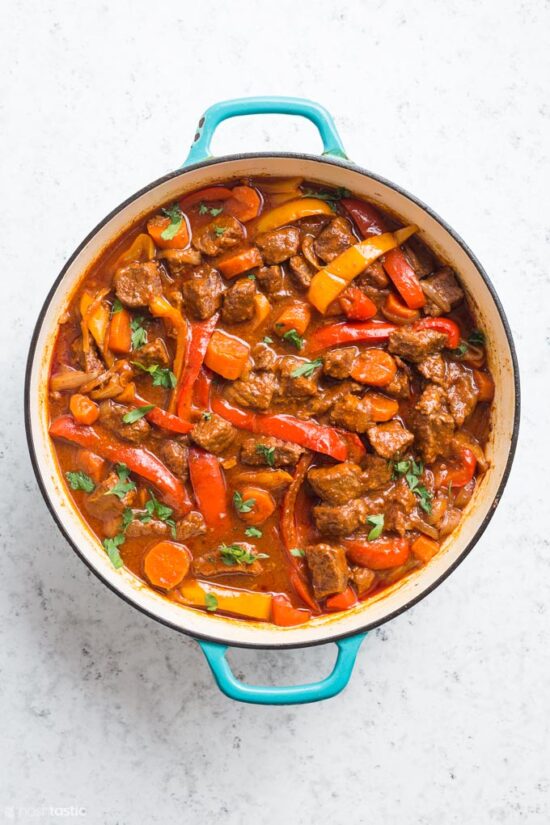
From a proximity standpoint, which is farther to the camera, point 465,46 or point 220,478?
point 465,46

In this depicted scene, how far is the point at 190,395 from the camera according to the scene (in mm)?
4074

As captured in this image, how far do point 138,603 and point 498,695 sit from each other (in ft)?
7.12

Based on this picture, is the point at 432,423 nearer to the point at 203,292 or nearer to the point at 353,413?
the point at 353,413

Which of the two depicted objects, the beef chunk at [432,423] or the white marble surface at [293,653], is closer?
the beef chunk at [432,423]

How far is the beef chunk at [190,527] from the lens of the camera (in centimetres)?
412

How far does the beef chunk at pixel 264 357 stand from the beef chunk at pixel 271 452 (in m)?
0.37

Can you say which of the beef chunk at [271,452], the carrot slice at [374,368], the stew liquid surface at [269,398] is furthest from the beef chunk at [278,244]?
the beef chunk at [271,452]

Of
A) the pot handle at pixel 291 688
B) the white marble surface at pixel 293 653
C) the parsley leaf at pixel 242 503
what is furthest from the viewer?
the white marble surface at pixel 293 653

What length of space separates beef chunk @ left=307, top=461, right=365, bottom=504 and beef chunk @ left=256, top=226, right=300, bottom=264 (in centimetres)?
110

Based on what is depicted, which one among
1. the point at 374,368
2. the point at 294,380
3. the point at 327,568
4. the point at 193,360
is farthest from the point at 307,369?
the point at 327,568

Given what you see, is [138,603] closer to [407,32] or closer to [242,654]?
[242,654]

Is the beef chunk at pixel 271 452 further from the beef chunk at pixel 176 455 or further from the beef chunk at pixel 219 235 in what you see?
the beef chunk at pixel 219 235

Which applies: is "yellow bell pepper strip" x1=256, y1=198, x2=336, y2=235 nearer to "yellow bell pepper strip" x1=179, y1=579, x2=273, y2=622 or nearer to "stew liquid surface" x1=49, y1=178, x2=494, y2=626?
"stew liquid surface" x1=49, y1=178, x2=494, y2=626

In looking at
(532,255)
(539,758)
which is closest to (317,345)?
(532,255)
